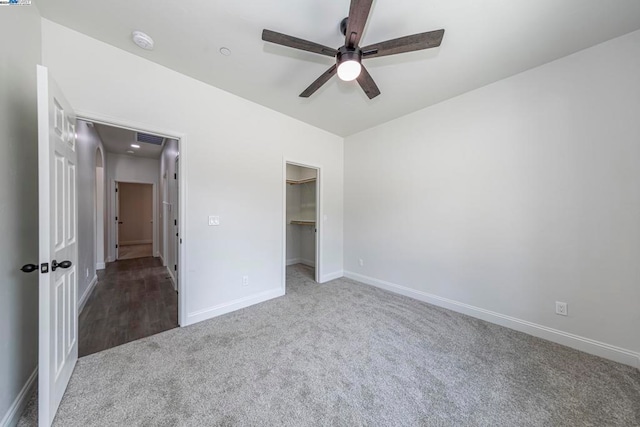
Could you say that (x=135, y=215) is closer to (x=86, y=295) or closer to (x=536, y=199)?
(x=86, y=295)

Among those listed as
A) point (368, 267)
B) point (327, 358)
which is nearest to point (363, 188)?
point (368, 267)

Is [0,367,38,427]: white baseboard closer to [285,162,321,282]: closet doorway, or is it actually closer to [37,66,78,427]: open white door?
[37,66,78,427]: open white door

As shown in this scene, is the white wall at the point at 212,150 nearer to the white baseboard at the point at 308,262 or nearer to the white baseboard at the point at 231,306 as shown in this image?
the white baseboard at the point at 231,306

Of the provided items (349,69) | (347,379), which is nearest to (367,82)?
(349,69)

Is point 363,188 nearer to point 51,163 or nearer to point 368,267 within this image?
point 368,267

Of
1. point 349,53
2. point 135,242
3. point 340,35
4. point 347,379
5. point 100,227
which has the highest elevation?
point 340,35

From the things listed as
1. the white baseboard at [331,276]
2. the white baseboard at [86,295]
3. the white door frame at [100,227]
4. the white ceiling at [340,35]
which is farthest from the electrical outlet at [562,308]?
the white door frame at [100,227]

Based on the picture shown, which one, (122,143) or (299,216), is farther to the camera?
(299,216)

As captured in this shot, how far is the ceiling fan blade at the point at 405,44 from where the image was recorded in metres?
1.40

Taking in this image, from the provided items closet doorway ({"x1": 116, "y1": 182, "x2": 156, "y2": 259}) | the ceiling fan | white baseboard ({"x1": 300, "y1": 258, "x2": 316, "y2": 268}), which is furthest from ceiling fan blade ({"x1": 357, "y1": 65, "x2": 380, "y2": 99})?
closet doorway ({"x1": 116, "y1": 182, "x2": 156, "y2": 259})

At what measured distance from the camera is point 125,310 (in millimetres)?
2789

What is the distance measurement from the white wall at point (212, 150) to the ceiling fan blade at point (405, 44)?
1.88 metres

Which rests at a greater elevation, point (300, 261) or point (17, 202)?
point (17, 202)

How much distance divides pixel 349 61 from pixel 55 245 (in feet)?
7.31
